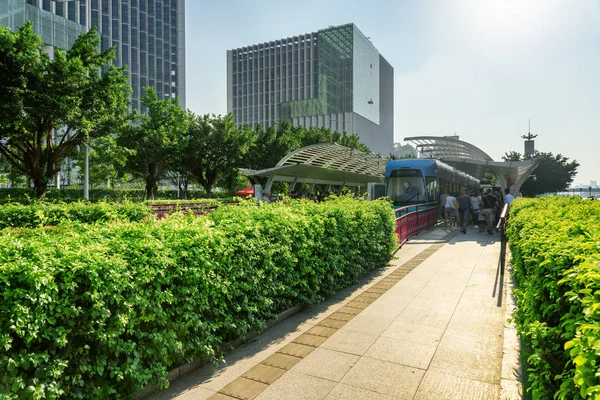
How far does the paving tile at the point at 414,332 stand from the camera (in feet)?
16.5

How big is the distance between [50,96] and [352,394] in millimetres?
18957

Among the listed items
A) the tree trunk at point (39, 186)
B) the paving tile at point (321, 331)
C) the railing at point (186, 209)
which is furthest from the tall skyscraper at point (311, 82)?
the paving tile at point (321, 331)

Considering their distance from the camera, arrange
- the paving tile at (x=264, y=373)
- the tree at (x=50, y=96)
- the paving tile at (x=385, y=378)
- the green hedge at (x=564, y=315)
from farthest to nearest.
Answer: the tree at (x=50, y=96)
the paving tile at (x=264, y=373)
the paving tile at (x=385, y=378)
the green hedge at (x=564, y=315)

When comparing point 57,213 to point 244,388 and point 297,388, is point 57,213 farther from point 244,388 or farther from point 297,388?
point 297,388

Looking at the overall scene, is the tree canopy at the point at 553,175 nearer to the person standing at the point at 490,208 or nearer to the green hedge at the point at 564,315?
the person standing at the point at 490,208

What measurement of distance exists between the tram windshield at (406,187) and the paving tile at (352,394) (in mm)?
15773

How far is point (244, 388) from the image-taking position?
385cm

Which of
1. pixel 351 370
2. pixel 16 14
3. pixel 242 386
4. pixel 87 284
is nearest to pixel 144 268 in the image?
pixel 87 284

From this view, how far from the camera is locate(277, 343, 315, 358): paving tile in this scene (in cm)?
461

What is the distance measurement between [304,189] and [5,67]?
30455 millimetres

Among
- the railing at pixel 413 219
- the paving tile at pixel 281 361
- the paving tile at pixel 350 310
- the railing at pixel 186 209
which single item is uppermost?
the railing at pixel 186 209

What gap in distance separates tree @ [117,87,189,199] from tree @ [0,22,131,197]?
647 centimetres

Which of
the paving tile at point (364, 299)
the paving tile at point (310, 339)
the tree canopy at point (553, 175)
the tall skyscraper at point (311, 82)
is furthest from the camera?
the tall skyscraper at point (311, 82)

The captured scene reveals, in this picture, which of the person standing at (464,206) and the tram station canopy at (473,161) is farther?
the tram station canopy at (473,161)
